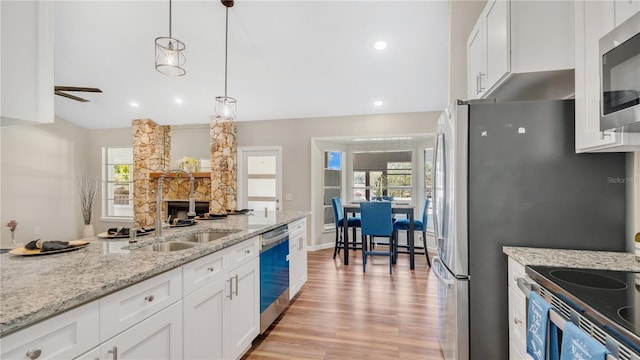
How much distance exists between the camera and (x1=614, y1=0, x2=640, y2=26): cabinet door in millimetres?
1134

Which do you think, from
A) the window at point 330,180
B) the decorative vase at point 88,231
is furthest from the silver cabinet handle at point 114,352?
the decorative vase at point 88,231

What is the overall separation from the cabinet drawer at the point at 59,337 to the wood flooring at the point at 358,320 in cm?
145

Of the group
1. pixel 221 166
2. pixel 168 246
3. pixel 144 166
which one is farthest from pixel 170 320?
pixel 144 166

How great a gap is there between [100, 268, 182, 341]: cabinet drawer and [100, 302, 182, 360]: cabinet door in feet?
0.09

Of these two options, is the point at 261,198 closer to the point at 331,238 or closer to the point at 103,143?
the point at 331,238

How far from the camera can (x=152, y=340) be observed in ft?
4.19

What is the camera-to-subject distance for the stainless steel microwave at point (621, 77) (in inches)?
42.4

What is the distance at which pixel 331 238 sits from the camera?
5.89 m

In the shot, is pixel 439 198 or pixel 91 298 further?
pixel 439 198

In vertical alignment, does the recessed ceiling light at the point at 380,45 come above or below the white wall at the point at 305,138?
above

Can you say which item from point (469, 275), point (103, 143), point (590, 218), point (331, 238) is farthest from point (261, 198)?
point (590, 218)

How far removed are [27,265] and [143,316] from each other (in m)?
0.65

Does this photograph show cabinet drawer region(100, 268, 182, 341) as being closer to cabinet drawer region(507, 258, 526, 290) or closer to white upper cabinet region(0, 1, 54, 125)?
white upper cabinet region(0, 1, 54, 125)

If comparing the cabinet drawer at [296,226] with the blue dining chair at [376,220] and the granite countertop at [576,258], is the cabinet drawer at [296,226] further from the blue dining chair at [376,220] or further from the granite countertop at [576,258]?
the granite countertop at [576,258]
